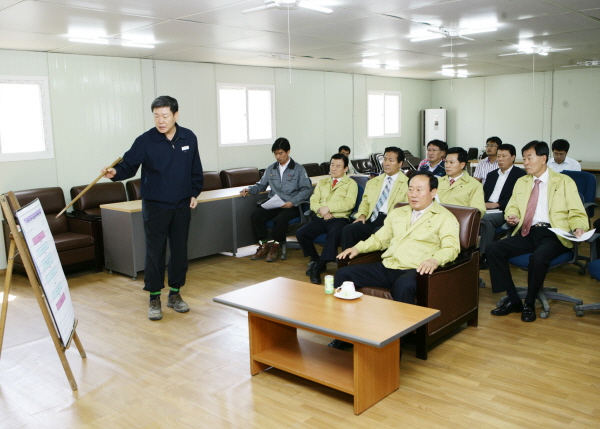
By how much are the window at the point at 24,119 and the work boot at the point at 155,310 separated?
312cm

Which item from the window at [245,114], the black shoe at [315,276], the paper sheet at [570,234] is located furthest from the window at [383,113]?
the paper sheet at [570,234]

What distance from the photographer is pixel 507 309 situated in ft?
14.4

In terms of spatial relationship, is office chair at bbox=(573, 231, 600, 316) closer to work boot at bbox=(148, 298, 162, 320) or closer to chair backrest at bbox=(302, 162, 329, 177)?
work boot at bbox=(148, 298, 162, 320)

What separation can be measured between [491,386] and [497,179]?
2971 mm

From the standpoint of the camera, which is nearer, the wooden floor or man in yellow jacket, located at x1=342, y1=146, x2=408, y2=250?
the wooden floor

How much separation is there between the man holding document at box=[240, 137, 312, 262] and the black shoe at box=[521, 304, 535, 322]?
2806 mm

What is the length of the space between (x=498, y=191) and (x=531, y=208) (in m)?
1.14

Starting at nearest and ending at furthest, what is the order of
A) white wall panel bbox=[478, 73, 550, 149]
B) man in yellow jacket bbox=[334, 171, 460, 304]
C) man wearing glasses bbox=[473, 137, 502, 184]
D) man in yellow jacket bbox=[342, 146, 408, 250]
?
man in yellow jacket bbox=[334, 171, 460, 304]
man in yellow jacket bbox=[342, 146, 408, 250]
man wearing glasses bbox=[473, 137, 502, 184]
white wall panel bbox=[478, 73, 550, 149]

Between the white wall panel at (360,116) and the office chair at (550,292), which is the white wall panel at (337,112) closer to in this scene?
the white wall panel at (360,116)

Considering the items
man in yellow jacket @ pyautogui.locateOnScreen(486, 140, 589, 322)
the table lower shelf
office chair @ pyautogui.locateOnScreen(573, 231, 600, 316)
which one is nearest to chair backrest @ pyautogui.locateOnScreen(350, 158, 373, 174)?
man in yellow jacket @ pyautogui.locateOnScreen(486, 140, 589, 322)

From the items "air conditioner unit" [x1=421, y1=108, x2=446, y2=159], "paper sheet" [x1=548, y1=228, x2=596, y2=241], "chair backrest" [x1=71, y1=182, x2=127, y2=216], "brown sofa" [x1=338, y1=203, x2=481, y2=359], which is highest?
"air conditioner unit" [x1=421, y1=108, x2=446, y2=159]

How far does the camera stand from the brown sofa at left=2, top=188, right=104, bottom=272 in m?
5.75

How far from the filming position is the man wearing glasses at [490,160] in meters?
7.05

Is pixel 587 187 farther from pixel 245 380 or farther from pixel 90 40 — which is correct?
pixel 90 40
